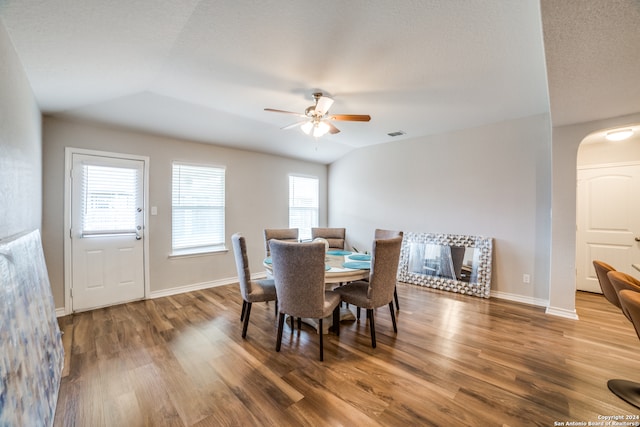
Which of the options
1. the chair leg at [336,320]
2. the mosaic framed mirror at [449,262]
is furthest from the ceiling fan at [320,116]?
the mosaic framed mirror at [449,262]

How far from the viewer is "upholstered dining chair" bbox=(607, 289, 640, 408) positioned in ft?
4.20

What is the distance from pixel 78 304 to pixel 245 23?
3.77m

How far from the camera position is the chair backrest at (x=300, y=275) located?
2.12 metres

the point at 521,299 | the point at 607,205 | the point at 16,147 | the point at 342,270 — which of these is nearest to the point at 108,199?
the point at 16,147

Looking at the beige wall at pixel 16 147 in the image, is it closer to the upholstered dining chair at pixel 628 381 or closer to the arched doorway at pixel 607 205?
the upholstered dining chair at pixel 628 381

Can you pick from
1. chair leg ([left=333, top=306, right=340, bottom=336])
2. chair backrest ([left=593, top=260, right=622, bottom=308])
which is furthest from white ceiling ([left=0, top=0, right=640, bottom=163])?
chair leg ([left=333, top=306, right=340, bottom=336])

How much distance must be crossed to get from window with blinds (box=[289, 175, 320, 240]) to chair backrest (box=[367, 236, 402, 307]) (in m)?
3.19

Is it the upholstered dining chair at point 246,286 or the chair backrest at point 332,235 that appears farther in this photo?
the chair backrest at point 332,235

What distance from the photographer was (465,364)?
2.09 m

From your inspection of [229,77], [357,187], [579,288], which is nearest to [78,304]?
[229,77]

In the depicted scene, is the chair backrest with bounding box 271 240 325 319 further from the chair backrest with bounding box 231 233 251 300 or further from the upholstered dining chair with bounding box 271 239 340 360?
the chair backrest with bounding box 231 233 251 300

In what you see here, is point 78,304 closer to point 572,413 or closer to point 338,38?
point 338,38

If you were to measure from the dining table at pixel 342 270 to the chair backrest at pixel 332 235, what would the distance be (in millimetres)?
753

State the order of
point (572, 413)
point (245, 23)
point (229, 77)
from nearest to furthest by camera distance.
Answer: point (572, 413)
point (245, 23)
point (229, 77)
